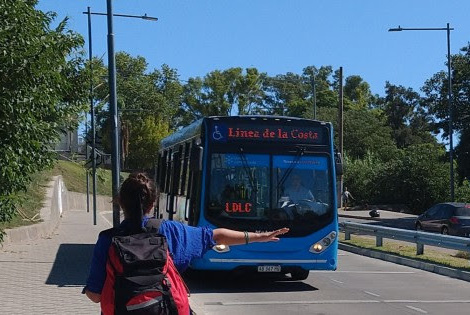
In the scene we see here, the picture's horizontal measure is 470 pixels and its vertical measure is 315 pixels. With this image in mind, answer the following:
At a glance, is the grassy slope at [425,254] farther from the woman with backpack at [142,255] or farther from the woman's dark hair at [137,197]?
the woman's dark hair at [137,197]

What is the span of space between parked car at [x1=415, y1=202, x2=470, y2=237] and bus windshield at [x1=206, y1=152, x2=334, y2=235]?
49.6 feet

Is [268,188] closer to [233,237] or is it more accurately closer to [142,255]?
[233,237]

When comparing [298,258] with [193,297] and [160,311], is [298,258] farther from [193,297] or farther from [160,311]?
[160,311]

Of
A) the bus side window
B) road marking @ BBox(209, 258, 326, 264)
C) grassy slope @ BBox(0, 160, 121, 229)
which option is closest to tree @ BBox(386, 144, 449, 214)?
grassy slope @ BBox(0, 160, 121, 229)

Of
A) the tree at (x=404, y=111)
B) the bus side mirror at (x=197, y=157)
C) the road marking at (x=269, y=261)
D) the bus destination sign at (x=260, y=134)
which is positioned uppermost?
the tree at (x=404, y=111)

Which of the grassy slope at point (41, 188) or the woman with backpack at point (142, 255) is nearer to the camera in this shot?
the woman with backpack at point (142, 255)

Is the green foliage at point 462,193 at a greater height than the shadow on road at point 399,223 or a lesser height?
greater

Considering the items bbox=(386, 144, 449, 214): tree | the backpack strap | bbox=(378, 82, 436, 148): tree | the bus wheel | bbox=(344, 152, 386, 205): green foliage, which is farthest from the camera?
bbox=(378, 82, 436, 148): tree

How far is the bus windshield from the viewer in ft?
43.3

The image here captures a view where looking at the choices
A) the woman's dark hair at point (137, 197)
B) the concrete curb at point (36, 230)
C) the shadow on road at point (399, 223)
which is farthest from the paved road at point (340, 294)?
the shadow on road at point (399, 223)

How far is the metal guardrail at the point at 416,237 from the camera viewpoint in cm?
1723

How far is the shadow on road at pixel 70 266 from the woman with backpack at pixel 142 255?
8.94 meters

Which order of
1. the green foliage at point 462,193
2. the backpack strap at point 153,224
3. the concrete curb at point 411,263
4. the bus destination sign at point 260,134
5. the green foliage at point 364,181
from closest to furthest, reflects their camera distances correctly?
the backpack strap at point 153,224 → the bus destination sign at point 260,134 → the concrete curb at point 411,263 → the green foliage at point 462,193 → the green foliage at point 364,181

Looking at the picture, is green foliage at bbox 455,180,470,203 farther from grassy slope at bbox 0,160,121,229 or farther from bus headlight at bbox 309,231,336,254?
bus headlight at bbox 309,231,336,254
